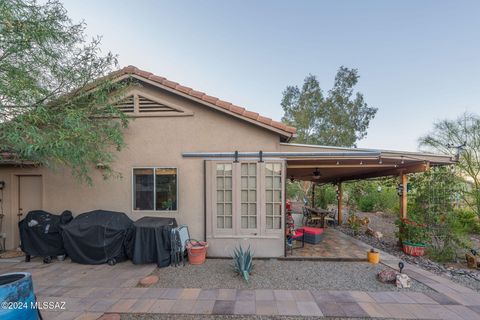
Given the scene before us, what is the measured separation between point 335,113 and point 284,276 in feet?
64.3

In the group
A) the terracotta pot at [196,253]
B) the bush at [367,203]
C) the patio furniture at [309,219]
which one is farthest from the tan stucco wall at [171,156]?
the bush at [367,203]

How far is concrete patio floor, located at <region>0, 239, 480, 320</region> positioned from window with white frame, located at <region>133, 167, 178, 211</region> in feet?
6.30

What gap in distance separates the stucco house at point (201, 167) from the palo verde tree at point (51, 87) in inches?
28.8

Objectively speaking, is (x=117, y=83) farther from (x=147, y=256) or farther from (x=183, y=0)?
(x=183, y=0)

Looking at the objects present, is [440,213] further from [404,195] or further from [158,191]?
[158,191]

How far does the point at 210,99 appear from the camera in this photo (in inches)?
234

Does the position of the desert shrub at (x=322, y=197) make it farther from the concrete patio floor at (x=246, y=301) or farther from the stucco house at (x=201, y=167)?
the concrete patio floor at (x=246, y=301)

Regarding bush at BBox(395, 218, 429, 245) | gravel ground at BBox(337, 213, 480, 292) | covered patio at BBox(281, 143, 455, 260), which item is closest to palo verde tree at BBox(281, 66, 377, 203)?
gravel ground at BBox(337, 213, 480, 292)

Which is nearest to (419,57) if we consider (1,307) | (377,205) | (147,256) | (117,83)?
(377,205)

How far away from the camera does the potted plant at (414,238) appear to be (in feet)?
20.6

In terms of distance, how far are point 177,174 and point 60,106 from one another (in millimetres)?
3039

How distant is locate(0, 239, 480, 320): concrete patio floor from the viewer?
3.45 m

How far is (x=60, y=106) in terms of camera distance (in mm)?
4883

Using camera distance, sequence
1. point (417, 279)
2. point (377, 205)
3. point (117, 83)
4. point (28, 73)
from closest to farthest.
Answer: point (28, 73) → point (417, 279) → point (117, 83) → point (377, 205)
